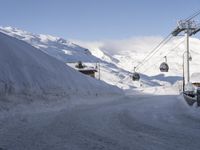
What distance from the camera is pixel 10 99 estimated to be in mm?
25969

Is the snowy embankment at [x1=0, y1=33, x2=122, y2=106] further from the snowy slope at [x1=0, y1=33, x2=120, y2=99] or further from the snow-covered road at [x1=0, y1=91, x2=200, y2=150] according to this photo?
the snow-covered road at [x1=0, y1=91, x2=200, y2=150]

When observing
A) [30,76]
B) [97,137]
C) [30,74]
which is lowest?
[97,137]

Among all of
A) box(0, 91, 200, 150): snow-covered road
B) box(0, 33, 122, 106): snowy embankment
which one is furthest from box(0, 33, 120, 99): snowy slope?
box(0, 91, 200, 150): snow-covered road

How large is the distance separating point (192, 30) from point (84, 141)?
157 feet

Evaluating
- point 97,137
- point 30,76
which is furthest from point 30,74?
point 97,137

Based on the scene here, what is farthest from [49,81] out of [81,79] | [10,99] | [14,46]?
[81,79]

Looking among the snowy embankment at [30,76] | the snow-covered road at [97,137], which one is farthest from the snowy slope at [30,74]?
the snow-covered road at [97,137]

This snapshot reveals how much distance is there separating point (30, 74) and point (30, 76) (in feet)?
1.55

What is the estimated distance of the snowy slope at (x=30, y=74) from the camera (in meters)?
29.9

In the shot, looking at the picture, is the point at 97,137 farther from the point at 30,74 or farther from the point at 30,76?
the point at 30,74

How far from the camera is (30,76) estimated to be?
3403cm

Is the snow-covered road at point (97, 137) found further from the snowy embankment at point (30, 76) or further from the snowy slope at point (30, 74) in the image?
the snowy slope at point (30, 74)

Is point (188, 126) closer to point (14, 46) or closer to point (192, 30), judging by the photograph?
point (14, 46)

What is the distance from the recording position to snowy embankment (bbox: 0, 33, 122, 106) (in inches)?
1148
